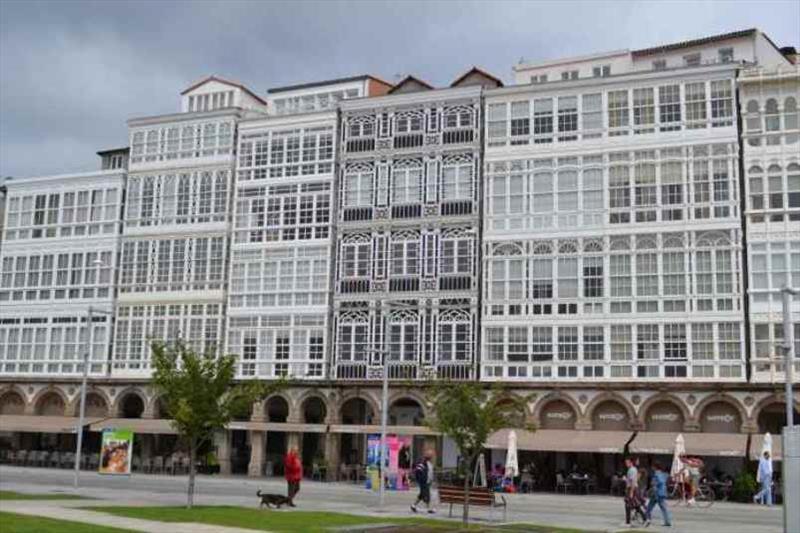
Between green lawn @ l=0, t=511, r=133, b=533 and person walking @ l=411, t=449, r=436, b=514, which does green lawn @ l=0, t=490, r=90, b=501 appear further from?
person walking @ l=411, t=449, r=436, b=514

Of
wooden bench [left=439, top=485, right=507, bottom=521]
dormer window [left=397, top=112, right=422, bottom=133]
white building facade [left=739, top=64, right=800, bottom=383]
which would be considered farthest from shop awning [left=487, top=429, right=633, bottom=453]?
dormer window [left=397, top=112, right=422, bottom=133]

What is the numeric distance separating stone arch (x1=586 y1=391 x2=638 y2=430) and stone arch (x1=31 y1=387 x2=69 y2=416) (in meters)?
33.9

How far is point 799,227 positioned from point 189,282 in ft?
117

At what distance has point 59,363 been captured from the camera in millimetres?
67625

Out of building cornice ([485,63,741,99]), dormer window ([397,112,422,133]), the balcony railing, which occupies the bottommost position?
the balcony railing

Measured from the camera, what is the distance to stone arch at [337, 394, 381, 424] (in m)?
58.5

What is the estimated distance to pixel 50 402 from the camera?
68438 mm

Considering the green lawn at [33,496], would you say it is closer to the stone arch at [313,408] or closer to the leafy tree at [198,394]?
the leafy tree at [198,394]

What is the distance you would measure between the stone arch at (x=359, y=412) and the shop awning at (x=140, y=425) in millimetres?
10021

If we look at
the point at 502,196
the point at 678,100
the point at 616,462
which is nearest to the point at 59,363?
the point at 502,196

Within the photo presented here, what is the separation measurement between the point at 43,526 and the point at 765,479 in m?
30.5

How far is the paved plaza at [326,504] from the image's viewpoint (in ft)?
90.6

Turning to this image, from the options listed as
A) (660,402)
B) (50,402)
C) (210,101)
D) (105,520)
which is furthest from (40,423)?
(105,520)

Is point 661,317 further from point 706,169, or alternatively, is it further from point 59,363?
point 59,363
